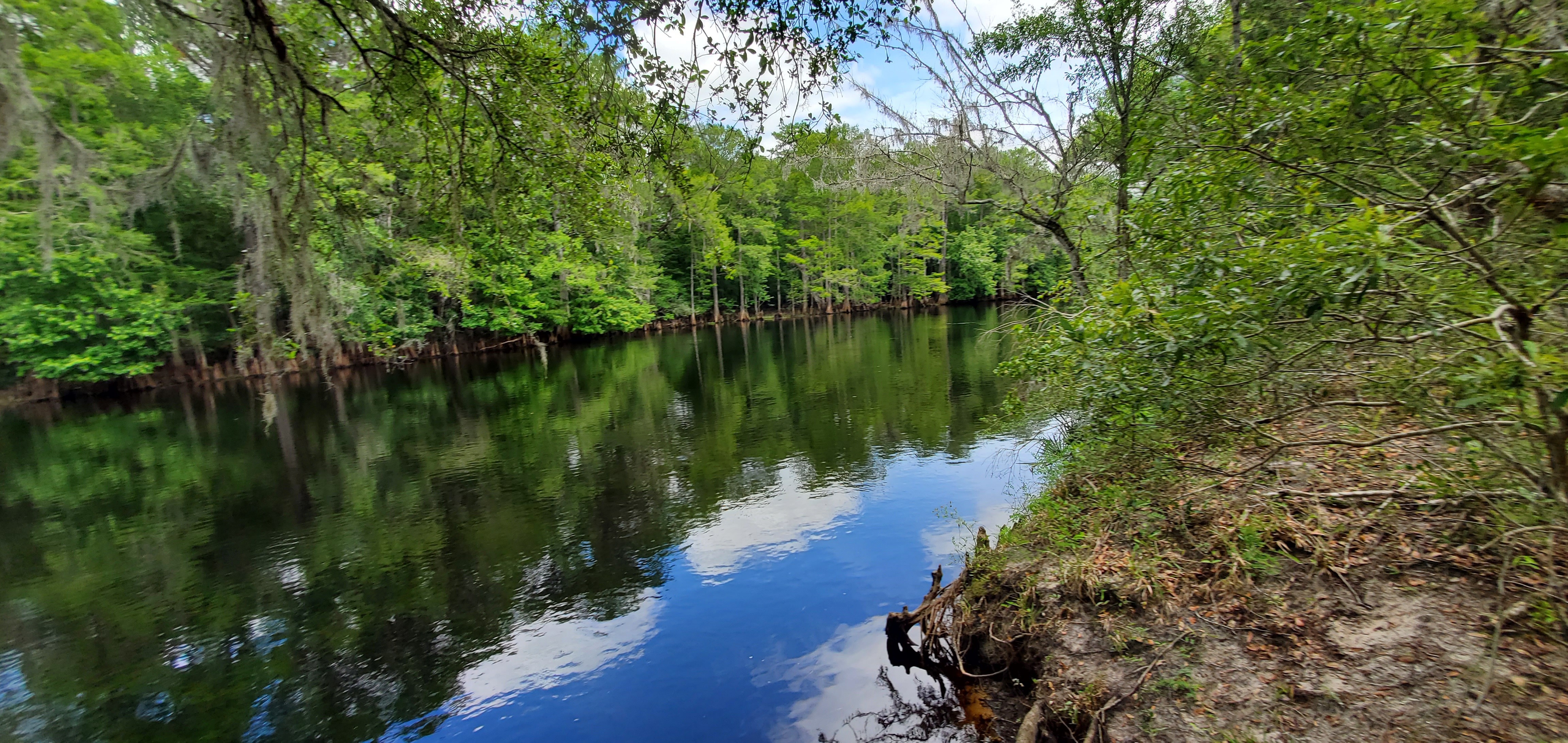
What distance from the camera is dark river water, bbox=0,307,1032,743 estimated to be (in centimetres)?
586

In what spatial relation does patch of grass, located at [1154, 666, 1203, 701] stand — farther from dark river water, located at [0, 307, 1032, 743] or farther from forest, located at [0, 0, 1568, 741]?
dark river water, located at [0, 307, 1032, 743]

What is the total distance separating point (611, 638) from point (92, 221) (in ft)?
76.5

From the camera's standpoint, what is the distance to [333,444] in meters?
15.3

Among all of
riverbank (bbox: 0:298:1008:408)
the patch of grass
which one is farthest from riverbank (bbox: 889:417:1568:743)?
riverbank (bbox: 0:298:1008:408)

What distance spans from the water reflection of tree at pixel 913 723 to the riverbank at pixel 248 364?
A: 15.0m

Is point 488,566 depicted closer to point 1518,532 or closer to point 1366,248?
point 1366,248

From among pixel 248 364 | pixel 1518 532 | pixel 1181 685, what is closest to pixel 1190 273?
pixel 1518 532

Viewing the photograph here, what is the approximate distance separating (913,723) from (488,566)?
592cm

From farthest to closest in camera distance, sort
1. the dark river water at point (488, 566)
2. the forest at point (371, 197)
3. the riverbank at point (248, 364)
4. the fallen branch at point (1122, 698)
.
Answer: the riverbank at point (248, 364), the dark river water at point (488, 566), the forest at point (371, 197), the fallen branch at point (1122, 698)

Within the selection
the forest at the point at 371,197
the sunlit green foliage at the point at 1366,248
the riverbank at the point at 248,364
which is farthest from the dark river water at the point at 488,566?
the riverbank at the point at 248,364

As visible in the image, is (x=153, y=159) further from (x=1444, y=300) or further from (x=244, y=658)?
(x=1444, y=300)

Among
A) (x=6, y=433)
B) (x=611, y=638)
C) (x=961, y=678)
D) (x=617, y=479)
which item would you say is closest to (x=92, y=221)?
(x=6, y=433)

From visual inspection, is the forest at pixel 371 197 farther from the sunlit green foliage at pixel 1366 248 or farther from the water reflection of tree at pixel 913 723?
the water reflection of tree at pixel 913 723

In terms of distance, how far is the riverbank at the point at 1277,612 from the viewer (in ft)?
10.7
